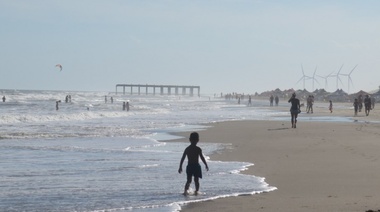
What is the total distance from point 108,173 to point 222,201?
3.95m

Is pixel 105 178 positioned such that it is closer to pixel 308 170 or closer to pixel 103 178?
pixel 103 178

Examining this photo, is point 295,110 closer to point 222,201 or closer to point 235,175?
point 235,175

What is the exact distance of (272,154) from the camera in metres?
17.4

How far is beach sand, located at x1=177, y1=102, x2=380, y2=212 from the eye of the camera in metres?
9.58

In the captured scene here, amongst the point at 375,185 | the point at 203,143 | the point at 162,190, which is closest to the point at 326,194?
the point at 375,185

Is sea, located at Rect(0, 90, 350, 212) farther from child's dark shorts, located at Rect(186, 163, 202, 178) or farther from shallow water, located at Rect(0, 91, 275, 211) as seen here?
child's dark shorts, located at Rect(186, 163, 202, 178)

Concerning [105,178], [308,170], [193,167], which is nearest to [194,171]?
[193,167]

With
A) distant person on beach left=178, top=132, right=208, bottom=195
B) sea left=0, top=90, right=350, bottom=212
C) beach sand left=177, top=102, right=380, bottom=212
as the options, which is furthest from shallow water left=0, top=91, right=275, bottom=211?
beach sand left=177, top=102, right=380, bottom=212

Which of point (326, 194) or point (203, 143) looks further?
point (203, 143)

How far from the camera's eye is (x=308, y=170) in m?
13.6

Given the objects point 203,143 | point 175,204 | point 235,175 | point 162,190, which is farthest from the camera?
point 203,143

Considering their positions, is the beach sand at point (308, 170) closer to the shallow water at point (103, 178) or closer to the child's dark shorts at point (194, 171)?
the shallow water at point (103, 178)

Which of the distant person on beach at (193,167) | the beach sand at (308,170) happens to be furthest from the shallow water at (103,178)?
the beach sand at (308,170)

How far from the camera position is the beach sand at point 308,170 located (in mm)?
9577
